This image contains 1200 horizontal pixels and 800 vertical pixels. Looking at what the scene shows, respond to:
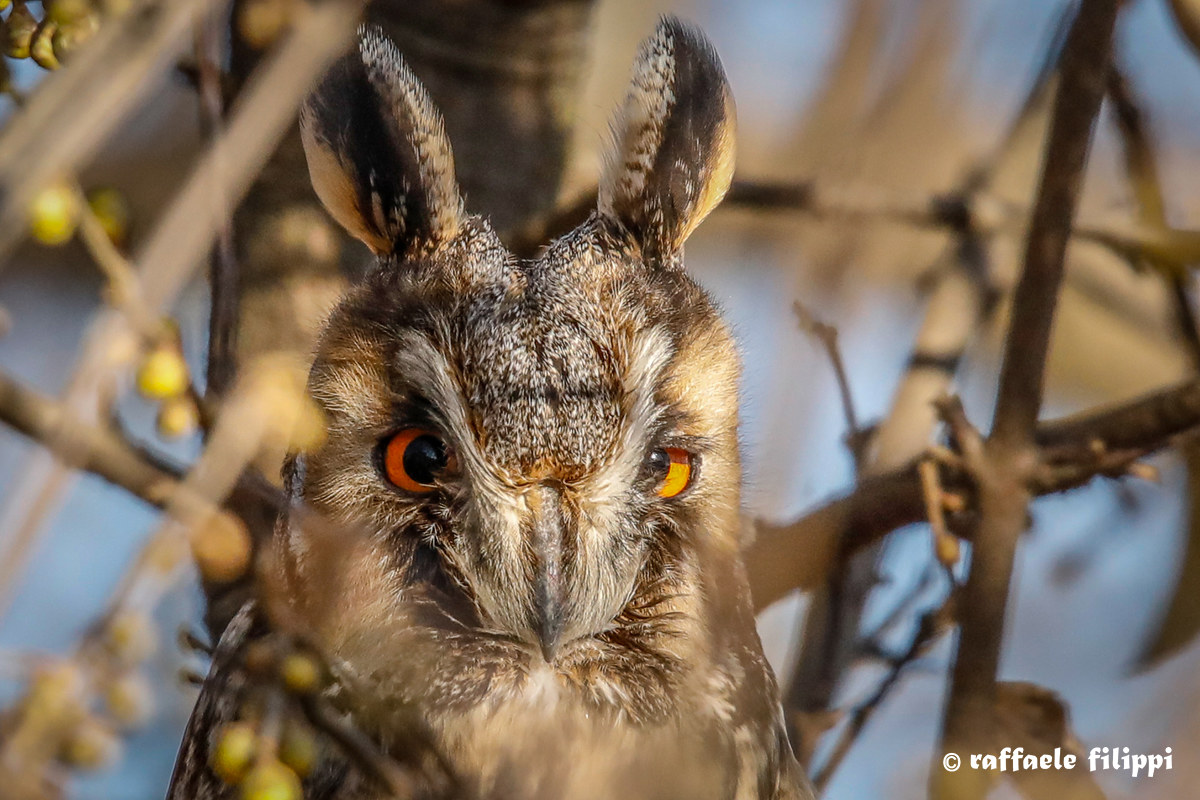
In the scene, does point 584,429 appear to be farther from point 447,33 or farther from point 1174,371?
point 1174,371

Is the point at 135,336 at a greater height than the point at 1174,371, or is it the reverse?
the point at 1174,371

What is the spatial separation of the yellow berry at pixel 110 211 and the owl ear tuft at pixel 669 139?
2.48ft

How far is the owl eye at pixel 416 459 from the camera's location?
1634 mm

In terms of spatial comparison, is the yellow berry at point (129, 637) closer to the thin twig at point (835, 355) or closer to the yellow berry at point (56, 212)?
the yellow berry at point (56, 212)

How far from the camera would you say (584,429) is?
5.18 ft

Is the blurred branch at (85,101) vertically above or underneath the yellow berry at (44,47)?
underneath

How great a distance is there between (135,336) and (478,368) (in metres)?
0.55

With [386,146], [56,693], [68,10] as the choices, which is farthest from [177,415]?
[386,146]

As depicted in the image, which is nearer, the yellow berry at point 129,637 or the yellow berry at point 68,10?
the yellow berry at point 129,637

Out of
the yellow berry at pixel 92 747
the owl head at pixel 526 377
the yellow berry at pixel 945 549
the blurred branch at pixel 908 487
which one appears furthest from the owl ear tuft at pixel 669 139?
the yellow berry at pixel 92 747

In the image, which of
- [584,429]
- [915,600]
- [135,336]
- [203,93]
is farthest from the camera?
[915,600]

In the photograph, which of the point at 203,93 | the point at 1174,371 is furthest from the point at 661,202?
the point at 1174,371

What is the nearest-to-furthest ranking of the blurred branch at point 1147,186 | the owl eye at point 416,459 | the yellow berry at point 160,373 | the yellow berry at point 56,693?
the yellow berry at point 56,693 < the yellow berry at point 160,373 < the owl eye at point 416,459 < the blurred branch at point 1147,186

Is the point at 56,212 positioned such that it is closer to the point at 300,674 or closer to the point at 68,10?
the point at 68,10
